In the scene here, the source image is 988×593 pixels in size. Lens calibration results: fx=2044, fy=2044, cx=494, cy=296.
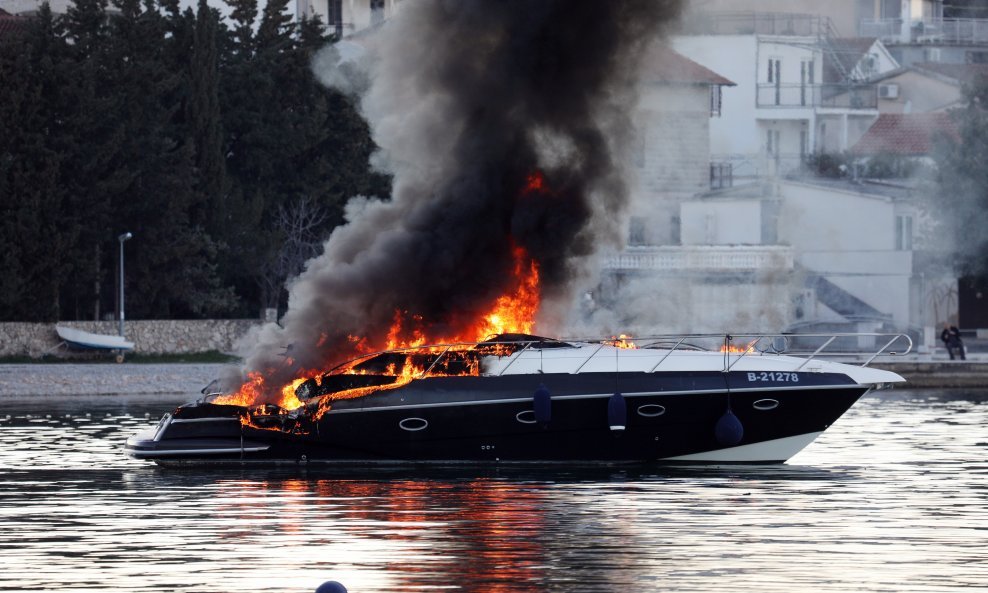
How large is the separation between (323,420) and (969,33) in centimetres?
10588

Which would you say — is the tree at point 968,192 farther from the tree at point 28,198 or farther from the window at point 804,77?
the tree at point 28,198

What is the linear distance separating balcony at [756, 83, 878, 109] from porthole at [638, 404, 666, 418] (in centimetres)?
7296

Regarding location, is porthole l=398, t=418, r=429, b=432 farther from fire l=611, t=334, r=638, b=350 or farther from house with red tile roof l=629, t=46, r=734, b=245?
house with red tile roof l=629, t=46, r=734, b=245

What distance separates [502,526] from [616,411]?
21.2 ft

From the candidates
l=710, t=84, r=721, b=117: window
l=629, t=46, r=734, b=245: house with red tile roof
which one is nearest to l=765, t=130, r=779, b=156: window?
l=710, t=84, r=721, b=117: window

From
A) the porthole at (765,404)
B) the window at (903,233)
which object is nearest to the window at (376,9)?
the window at (903,233)

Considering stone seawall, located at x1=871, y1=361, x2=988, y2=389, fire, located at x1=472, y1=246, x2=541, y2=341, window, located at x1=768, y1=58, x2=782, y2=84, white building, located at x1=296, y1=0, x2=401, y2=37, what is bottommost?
stone seawall, located at x1=871, y1=361, x2=988, y2=389

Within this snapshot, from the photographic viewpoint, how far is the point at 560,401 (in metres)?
31.4

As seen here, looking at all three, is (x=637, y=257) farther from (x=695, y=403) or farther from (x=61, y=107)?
(x=695, y=403)

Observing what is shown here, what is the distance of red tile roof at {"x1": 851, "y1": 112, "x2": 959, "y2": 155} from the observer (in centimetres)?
9981

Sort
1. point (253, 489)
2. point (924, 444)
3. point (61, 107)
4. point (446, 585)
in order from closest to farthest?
point (446, 585), point (253, 489), point (924, 444), point (61, 107)

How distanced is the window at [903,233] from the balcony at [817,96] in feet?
45.2

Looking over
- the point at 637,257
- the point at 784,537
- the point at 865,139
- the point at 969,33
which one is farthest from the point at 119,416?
the point at 969,33

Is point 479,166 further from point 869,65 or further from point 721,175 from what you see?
point 869,65
